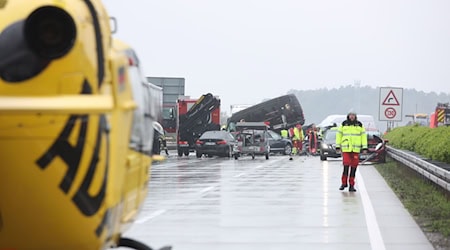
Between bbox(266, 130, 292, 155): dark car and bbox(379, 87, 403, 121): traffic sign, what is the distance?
13.3 metres

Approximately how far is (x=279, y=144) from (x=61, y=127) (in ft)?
150

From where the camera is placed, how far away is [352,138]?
20.7 metres

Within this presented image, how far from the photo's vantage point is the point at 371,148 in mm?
36344

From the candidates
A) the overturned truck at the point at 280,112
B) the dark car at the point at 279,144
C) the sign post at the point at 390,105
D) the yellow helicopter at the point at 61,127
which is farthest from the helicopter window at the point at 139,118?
the overturned truck at the point at 280,112

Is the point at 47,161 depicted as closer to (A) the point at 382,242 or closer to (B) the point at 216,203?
(A) the point at 382,242

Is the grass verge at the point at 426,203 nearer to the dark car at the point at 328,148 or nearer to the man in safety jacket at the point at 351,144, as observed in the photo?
the man in safety jacket at the point at 351,144

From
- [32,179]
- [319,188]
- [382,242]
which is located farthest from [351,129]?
[32,179]

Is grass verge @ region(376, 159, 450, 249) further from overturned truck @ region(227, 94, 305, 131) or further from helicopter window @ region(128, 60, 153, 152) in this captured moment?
overturned truck @ region(227, 94, 305, 131)

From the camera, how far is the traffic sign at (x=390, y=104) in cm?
3647

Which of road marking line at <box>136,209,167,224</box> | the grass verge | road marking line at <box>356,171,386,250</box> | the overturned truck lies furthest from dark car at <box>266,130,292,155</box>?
road marking line at <box>136,209,167,224</box>

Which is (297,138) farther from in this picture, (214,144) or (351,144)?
(351,144)

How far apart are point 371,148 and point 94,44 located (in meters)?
31.8

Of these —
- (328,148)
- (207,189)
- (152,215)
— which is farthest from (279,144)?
(152,215)

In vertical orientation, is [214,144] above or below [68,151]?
below
